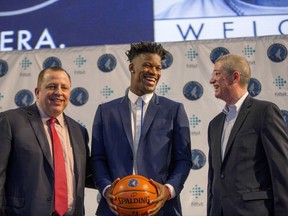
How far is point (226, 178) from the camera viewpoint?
248cm

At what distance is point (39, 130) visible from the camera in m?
2.57

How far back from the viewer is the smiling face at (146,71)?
269 centimetres

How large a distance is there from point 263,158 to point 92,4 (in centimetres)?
428

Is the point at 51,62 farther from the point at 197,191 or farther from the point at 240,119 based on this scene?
the point at 240,119

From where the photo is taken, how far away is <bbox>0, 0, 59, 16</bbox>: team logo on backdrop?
6.14 meters

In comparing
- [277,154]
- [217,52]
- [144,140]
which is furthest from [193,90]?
[277,154]

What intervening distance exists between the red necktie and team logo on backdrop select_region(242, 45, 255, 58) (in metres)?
2.49

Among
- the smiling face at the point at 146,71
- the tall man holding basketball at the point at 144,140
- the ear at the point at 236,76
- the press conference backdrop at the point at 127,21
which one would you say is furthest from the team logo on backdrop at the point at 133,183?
the press conference backdrop at the point at 127,21

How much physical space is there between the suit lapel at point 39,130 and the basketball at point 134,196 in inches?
18.6

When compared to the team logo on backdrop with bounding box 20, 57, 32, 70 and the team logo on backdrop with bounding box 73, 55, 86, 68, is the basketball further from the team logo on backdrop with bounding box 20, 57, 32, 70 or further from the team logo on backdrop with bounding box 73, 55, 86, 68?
the team logo on backdrop with bounding box 20, 57, 32, 70

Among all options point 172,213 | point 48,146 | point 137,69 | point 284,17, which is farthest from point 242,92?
point 284,17

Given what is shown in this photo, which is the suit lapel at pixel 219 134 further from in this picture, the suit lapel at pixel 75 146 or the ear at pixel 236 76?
the suit lapel at pixel 75 146

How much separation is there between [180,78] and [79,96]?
1088 millimetres

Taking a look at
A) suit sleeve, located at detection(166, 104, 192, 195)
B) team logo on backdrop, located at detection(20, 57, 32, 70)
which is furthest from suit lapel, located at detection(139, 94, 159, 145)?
team logo on backdrop, located at detection(20, 57, 32, 70)
